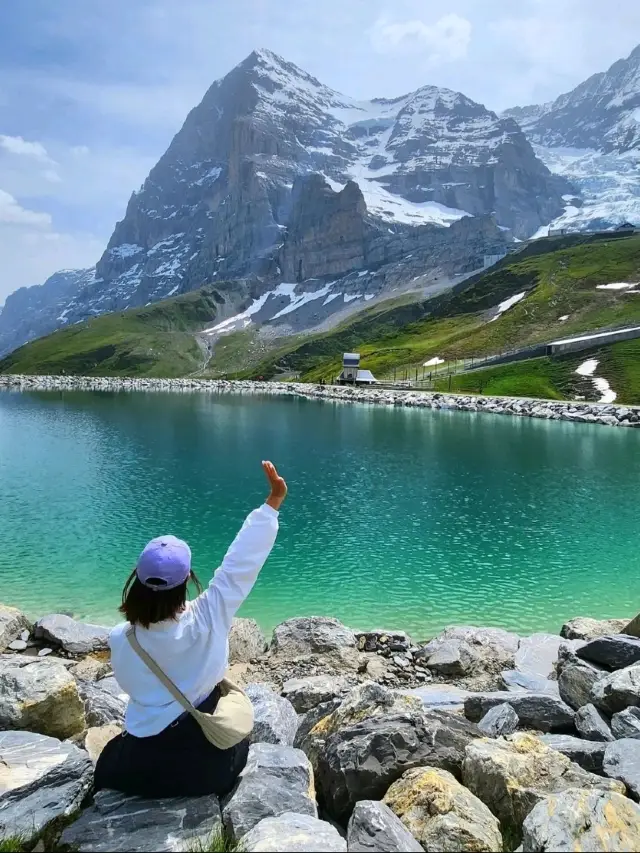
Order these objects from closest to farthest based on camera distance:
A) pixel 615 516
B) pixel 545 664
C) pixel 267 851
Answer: pixel 267 851, pixel 545 664, pixel 615 516

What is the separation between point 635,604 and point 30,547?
26.4 meters

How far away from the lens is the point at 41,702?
9320mm

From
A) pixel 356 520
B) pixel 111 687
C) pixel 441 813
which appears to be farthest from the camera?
pixel 356 520

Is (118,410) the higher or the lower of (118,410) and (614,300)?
the lower

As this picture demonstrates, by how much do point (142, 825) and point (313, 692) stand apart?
22.2ft

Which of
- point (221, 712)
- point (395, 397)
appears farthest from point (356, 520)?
point (395, 397)

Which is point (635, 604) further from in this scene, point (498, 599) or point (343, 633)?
point (343, 633)

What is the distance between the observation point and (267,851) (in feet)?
16.3

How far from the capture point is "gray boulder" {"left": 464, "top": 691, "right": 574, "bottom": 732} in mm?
10055

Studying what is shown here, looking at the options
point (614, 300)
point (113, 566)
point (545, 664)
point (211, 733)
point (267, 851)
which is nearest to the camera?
point (267, 851)

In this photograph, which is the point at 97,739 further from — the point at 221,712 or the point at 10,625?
the point at 10,625

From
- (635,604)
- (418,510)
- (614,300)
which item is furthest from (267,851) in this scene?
(614,300)

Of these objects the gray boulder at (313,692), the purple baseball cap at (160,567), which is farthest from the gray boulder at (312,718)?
the purple baseball cap at (160,567)

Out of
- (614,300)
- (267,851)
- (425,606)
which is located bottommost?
(425,606)
